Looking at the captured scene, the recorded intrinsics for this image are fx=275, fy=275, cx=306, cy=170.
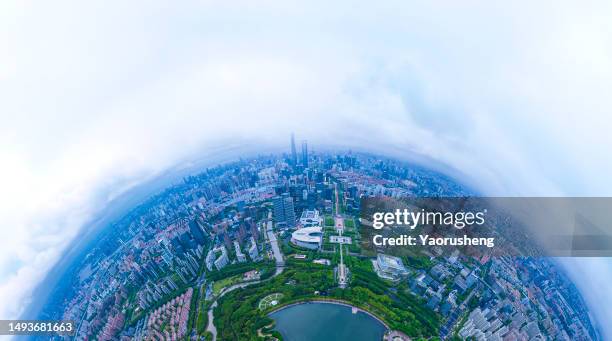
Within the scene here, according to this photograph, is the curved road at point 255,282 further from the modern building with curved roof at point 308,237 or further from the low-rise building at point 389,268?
the low-rise building at point 389,268

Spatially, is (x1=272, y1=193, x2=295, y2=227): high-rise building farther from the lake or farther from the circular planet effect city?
the lake

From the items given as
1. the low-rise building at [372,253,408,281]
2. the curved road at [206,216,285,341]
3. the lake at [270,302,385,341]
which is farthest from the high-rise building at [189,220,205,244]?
the low-rise building at [372,253,408,281]

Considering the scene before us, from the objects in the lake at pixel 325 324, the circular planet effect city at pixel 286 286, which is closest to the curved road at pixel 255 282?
the circular planet effect city at pixel 286 286

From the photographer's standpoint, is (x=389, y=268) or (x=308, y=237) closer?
(x=389, y=268)

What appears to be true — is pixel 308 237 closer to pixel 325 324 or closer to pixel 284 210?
pixel 284 210

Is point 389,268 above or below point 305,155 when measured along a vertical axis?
below

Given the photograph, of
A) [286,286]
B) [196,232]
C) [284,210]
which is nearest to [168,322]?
[286,286]
